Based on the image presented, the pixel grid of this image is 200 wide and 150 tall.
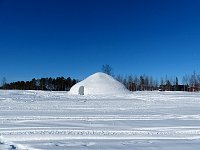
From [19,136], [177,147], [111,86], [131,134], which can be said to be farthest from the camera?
[111,86]

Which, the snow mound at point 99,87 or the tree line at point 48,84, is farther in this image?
the tree line at point 48,84

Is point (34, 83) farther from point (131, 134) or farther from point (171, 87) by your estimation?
point (131, 134)

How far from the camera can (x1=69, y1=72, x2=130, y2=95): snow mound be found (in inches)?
2058

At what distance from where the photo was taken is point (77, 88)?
54.7m

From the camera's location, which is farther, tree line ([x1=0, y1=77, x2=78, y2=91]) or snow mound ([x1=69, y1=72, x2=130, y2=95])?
tree line ([x1=0, y1=77, x2=78, y2=91])

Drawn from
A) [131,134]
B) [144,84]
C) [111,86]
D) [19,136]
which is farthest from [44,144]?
[144,84]

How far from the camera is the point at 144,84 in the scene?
334 feet

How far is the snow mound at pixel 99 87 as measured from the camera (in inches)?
2058

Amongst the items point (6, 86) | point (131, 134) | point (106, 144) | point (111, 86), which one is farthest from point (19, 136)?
point (6, 86)

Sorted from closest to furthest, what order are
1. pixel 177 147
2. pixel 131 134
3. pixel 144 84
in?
pixel 177 147, pixel 131 134, pixel 144 84

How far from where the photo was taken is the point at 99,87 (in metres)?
53.3

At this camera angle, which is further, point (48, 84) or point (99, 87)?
point (48, 84)

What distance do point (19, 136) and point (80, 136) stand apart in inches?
51.4

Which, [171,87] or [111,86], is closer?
[111,86]
